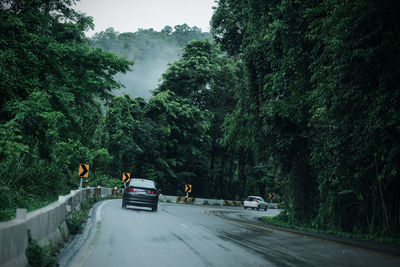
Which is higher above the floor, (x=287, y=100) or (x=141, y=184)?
(x=287, y=100)

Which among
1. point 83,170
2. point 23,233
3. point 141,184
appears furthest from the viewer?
point 83,170

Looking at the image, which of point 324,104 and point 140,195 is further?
point 140,195

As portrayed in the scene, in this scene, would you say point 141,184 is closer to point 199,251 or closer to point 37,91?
point 37,91

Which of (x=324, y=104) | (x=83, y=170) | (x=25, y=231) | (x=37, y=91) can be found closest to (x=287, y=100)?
(x=324, y=104)

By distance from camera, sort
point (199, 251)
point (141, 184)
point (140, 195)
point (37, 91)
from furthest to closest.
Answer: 1. point (141, 184)
2. point (140, 195)
3. point (37, 91)
4. point (199, 251)

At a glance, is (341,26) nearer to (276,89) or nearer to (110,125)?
(276,89)

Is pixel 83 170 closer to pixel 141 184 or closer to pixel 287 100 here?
pixel 141 184

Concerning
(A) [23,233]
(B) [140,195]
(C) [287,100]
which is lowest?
(A) [23,233]

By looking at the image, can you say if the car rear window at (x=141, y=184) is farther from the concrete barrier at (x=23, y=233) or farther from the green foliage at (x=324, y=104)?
the concrete barrier at (x=23, y=233)

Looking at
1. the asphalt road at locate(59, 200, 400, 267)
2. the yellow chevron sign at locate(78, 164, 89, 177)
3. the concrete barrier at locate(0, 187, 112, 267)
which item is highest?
the yellow chevron sign at locate(78, 164, 89, 177)

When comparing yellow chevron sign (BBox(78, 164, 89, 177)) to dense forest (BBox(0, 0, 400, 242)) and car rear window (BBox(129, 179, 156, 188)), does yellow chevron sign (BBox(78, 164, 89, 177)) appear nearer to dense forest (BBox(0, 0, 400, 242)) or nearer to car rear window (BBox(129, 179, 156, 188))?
dense forest (BBox(0, 0, 400, 242))

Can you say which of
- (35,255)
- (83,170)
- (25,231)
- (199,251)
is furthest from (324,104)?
(83,170)

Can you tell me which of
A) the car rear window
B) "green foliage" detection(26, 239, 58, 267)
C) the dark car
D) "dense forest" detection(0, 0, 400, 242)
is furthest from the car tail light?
"green foliage" detection(26, 239, 58, 267)

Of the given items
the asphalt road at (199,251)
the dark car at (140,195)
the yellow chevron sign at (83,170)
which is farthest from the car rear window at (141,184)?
the asphalt road at (199,251)
